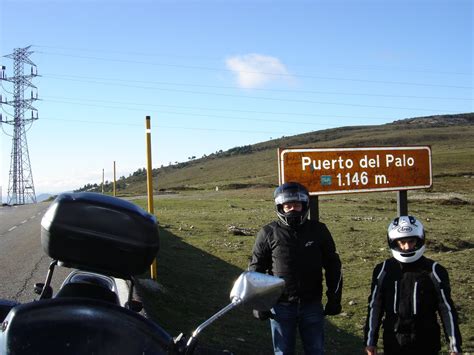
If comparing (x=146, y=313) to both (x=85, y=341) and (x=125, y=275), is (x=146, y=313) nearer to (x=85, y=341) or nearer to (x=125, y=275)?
(x=125, y=275)

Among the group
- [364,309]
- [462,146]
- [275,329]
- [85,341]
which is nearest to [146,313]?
[275,329]

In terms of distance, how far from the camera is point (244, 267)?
40.0 feet

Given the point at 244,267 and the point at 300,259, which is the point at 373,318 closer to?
the point at 300,259

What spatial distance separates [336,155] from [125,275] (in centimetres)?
595

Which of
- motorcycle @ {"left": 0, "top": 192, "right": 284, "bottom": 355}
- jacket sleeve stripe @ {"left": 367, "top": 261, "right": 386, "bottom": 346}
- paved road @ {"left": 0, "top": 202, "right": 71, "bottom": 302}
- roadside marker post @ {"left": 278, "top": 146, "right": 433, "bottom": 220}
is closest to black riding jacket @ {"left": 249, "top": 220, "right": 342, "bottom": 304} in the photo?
jacket sleeve stripe @ {"left": 367, "top": 261, "right": 386, "bottom": 346}

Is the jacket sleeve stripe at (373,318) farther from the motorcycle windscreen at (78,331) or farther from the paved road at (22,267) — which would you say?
the paved road at (22,267)

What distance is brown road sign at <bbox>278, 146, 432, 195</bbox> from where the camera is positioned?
779cm

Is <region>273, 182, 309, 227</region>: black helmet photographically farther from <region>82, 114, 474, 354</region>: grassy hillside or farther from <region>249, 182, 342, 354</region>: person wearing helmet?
<region>82, 114, 474, 354</region>: grassy hillside

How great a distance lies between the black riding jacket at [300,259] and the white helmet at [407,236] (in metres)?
0.71

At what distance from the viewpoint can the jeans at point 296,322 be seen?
432 cm

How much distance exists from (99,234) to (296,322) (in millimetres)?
2336

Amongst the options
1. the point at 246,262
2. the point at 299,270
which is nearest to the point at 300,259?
the point at 299,270

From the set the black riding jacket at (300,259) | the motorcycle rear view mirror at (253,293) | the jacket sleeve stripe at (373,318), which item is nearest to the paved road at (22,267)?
the black riding jacket at (300,259)

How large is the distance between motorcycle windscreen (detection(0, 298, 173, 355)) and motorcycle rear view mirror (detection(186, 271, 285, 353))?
0.18 m
